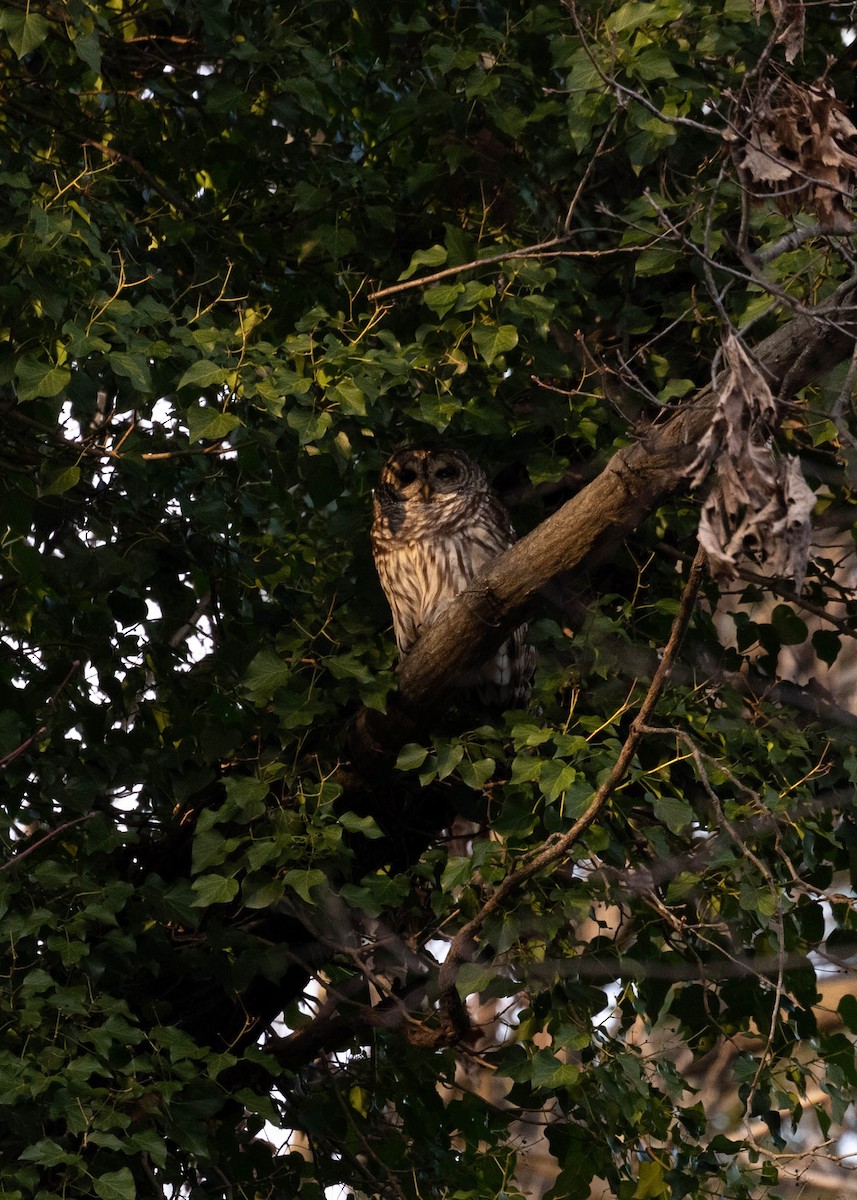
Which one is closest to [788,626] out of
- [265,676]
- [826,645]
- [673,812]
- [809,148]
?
[826,645]

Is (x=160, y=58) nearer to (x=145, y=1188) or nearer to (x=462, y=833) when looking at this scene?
(x=462, y=833)

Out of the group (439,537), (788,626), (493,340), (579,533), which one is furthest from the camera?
(439,537)

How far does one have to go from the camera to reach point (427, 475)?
427 cm

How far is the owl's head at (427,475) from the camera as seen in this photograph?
165 inches

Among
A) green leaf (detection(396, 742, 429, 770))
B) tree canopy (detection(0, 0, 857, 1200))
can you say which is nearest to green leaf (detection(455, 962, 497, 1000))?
tree canopy (detection(0, 0, 857, 1200))

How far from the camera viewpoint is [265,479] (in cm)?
365

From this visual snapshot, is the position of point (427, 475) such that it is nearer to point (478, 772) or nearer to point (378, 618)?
point (378, 618)

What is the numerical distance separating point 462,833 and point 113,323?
5.99 feet

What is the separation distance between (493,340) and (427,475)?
3.84 ft

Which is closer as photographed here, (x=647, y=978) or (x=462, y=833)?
(x=647, y=978)

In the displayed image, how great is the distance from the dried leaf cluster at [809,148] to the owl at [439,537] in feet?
5.46

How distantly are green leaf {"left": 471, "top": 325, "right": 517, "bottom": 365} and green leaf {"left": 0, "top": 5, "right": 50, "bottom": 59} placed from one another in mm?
1010

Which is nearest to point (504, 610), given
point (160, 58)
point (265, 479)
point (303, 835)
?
point (303, 835)

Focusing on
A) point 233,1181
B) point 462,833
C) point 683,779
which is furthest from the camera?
point 462,833
